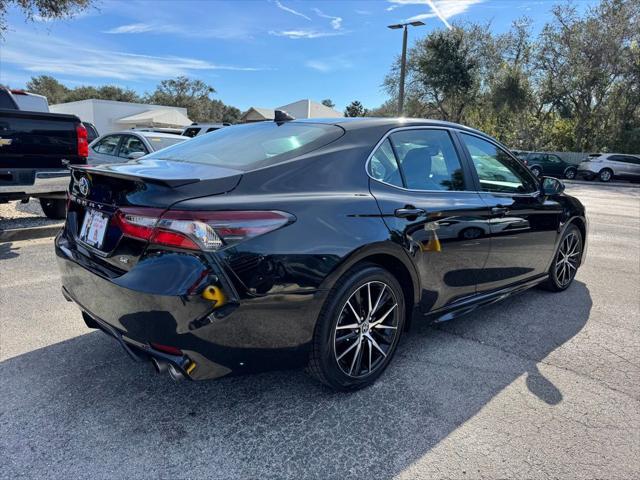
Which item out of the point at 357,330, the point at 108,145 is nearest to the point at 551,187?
the point at 357,330

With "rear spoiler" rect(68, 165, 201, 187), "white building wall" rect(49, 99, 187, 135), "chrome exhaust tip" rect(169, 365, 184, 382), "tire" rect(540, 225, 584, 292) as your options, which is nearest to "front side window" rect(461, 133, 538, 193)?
"tire" rect(540, 225, 584, 292)

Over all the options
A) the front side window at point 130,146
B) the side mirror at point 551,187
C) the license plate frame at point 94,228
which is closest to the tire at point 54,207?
the front side window at point 130,146

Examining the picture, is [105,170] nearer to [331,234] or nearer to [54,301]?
[331,234]

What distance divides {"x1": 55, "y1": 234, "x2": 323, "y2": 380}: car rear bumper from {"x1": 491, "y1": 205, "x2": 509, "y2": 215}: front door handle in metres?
1.78

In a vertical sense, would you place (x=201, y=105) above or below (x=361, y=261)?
above

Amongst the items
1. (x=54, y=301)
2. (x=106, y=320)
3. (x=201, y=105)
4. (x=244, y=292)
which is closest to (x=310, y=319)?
(x=244, y=292)

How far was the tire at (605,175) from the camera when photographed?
→ 2475cm

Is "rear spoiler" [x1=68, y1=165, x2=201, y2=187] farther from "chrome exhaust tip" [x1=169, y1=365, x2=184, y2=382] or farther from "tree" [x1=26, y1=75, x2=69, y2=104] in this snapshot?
"tree" [x1=26, y1=75, x2=69, y2=104]

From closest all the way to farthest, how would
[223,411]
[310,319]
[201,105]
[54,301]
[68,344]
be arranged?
[310,319]
[223,411]
[68,344]
[54,301]
[201,105]

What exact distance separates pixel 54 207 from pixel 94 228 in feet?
18.2

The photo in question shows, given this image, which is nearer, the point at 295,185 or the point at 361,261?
the point at 295,185

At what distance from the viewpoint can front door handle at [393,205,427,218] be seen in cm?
269

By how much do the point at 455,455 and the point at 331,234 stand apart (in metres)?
1.22

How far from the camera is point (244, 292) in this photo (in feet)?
6.78
